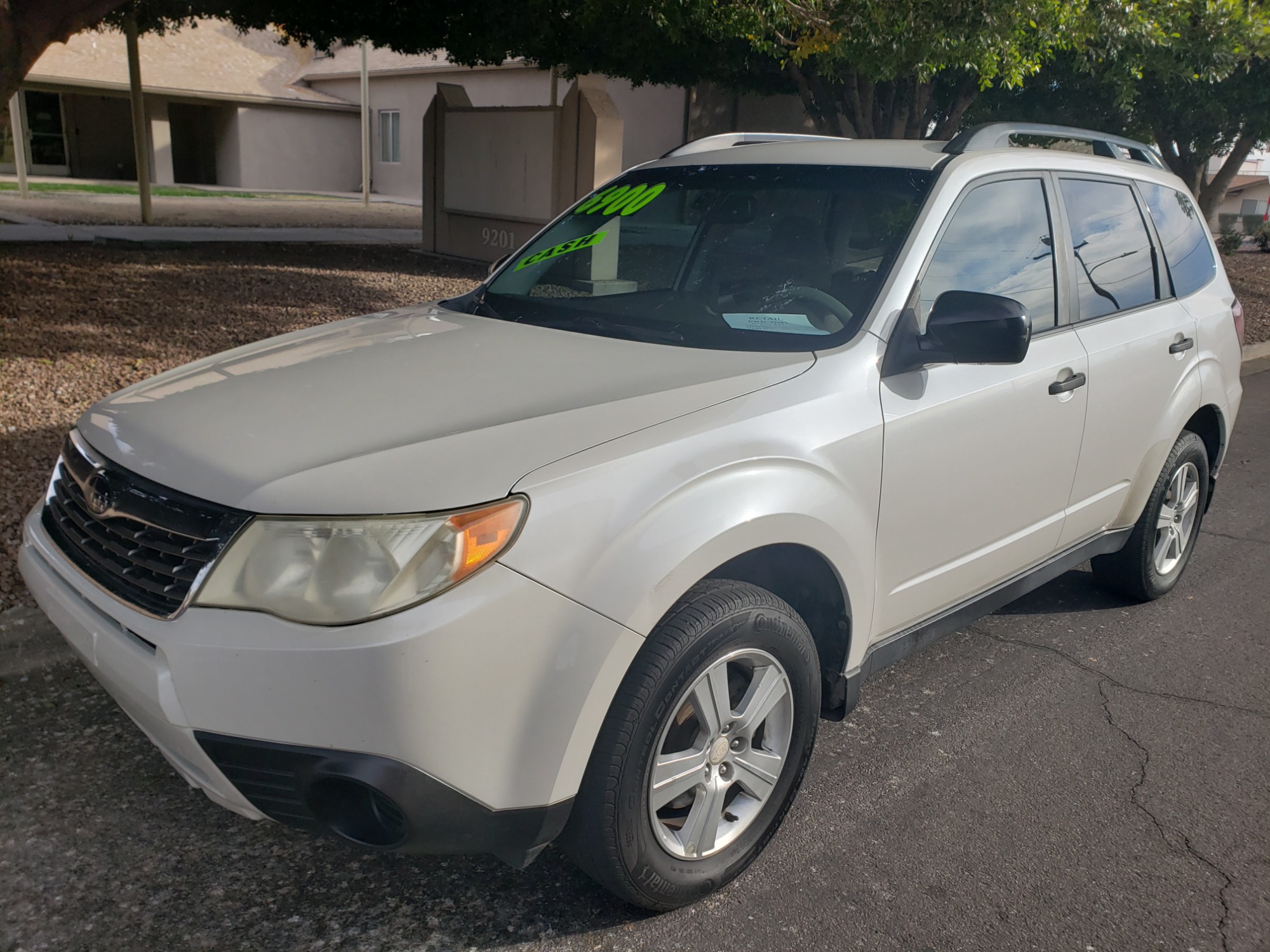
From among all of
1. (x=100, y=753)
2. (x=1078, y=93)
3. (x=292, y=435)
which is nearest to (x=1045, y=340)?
(x=292, y=435)

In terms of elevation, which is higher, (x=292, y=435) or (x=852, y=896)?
(x=292, y=435)

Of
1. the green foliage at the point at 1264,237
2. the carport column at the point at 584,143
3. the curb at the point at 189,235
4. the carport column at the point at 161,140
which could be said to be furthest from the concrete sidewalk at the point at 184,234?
the green foliage at the point at 1264,237

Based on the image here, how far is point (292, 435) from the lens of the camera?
246 cm

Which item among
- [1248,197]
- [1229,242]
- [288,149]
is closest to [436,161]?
[1229,242]

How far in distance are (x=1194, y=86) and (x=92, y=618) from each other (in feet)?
55.2

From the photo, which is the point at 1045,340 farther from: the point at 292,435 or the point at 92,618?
the point at 92,618

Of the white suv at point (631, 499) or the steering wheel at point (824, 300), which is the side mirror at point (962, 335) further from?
the steering wheel at point (824, 300)

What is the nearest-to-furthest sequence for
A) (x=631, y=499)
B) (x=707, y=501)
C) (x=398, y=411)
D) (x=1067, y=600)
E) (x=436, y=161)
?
→ (x=631, y=499) → (x=707, y=501) → (x=398, y=411) → (x=1067, y=600) → (x=436, y=161)

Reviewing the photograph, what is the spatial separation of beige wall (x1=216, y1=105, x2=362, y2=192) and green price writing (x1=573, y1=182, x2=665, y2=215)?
101ft

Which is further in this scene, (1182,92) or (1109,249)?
(1182,92)

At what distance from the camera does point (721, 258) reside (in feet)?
11.8

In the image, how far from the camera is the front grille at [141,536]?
2252 millimetres

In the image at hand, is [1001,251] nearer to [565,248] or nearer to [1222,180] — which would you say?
[565,248]

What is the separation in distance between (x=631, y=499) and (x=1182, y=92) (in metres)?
16.5
